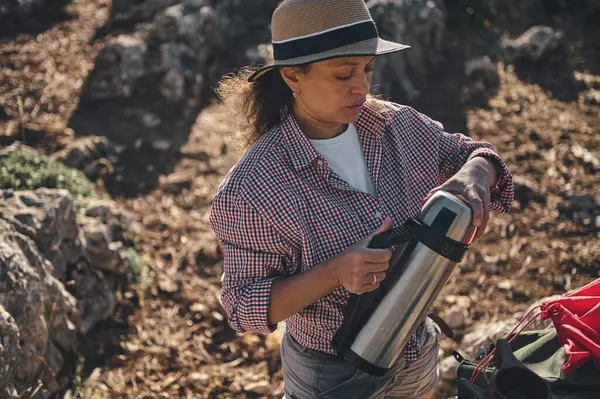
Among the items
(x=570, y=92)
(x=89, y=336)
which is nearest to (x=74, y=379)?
(x=89, y=336)

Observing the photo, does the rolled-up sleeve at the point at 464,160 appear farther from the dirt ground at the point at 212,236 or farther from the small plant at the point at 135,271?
the small plant at the point at 135,271

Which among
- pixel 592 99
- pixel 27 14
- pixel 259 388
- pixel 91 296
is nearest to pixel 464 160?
pixel 259 388

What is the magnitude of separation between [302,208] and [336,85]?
1.36 ft

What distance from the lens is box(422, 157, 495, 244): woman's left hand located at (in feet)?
6.48

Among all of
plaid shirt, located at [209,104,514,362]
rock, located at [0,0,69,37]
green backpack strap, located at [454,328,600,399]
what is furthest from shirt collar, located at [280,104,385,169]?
rock, located at [0,0,69,37]

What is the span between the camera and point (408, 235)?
191 centimetres

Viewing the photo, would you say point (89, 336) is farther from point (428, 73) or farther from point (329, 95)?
point (428, 73)

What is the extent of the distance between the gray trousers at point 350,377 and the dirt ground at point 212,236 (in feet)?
2.86

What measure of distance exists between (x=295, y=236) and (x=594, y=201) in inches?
152

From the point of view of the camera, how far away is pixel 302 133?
2.24 m

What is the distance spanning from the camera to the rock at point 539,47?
7.35 metres

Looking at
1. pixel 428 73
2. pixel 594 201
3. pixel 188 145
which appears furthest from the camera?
pixel 428 73

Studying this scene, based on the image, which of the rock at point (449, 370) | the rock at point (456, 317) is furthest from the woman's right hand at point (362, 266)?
the rock at point (456, 317)

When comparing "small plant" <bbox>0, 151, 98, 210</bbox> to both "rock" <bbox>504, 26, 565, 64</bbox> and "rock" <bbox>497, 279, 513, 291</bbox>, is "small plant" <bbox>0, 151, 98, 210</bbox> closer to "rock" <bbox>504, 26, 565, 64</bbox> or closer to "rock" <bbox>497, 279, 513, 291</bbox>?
"rock" <bbox>497, 279, 513, 291</bbox>
